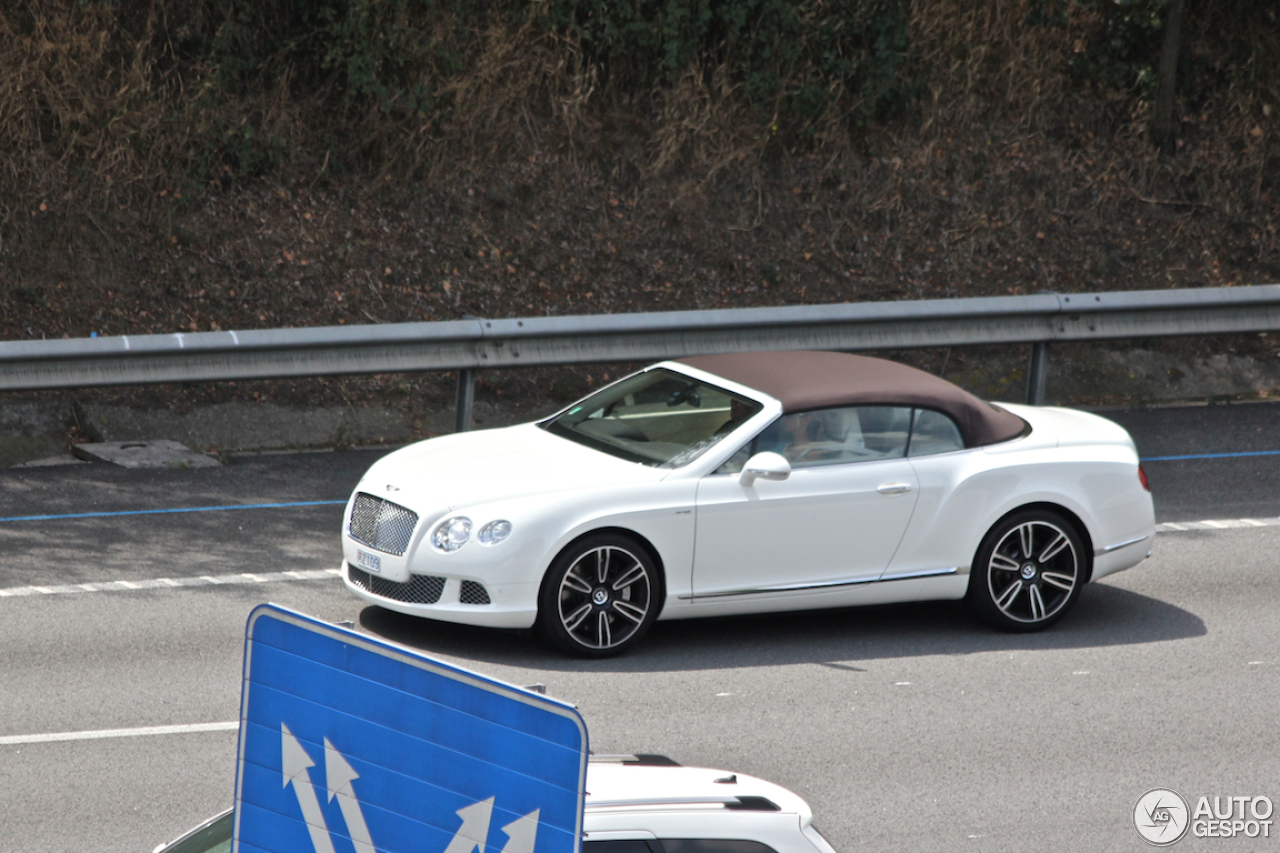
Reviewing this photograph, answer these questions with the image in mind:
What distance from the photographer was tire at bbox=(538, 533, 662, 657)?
8680mm

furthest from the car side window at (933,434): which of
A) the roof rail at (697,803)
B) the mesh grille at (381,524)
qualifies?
the roof rail at (697,803)

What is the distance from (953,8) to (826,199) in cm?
361

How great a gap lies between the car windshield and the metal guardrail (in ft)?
10.5

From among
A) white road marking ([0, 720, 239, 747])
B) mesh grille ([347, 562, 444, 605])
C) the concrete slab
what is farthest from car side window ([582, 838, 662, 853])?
the concrete slab

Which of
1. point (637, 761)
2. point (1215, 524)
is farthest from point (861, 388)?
point (637, 761)

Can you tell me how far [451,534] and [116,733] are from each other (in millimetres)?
1997

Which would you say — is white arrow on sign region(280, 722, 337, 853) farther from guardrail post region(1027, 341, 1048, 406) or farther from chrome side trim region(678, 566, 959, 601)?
guardrail post region(1027, 341, 1048, 406)

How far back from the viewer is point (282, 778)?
3287 millimetres

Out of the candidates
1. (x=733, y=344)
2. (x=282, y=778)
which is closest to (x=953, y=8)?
(x=733, y=344)

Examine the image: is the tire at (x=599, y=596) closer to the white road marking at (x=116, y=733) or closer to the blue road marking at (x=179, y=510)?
the white road marking at (x=116, y=733)

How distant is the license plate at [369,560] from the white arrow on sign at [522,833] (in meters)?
5.73

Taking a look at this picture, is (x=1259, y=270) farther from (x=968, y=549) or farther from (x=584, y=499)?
(x=584, y=499)

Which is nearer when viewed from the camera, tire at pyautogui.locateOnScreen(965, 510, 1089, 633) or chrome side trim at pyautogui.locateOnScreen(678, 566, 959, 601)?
chrome side trim at pyautogui.locateOnScreen(678, 566, 959, 601)
